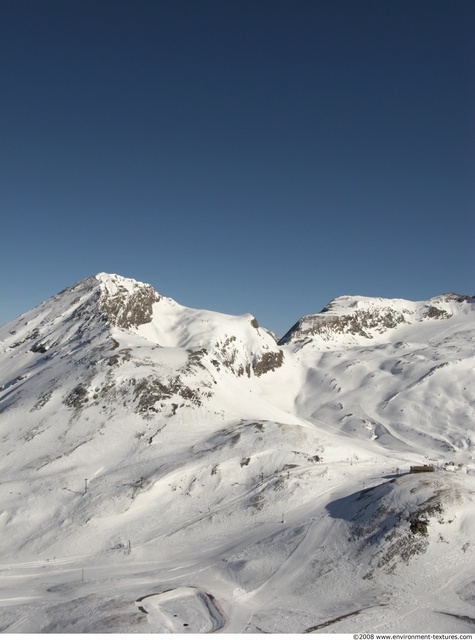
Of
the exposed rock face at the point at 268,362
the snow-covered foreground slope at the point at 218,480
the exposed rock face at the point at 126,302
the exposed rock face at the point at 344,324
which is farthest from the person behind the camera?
the exposed rock face at the point at 344,324

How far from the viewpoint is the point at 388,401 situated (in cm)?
11369

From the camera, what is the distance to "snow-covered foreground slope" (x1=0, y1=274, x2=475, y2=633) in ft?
116

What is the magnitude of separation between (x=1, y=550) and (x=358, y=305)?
164m

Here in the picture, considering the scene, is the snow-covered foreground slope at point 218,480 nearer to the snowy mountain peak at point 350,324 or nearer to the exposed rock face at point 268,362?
the exposed rock face at point 268,362

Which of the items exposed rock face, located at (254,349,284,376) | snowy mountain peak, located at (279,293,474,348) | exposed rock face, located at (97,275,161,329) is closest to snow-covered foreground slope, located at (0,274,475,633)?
exposed rock face, located at (254,349,284,376)

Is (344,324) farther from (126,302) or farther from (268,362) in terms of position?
(126,302)

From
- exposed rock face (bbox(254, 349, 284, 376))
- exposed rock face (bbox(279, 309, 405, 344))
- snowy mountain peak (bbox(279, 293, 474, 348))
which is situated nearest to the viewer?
exposed rock face (bbox(254, 349, 284, 376))

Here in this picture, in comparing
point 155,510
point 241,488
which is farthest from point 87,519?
point 241,488

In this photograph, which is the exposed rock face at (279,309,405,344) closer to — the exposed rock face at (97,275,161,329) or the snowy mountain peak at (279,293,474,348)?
the snowy mountain peak at (279,293,474,348)

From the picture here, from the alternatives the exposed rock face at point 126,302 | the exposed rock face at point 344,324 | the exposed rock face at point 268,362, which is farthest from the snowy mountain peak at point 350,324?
the exposed rock face at point 126,302

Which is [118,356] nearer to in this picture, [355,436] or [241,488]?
[241,488]

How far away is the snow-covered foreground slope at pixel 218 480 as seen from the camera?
35438 mm

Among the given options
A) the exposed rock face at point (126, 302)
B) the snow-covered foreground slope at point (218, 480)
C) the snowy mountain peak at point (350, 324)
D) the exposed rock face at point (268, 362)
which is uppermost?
the exposed rock face at point (126, 302)

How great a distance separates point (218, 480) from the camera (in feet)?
211
